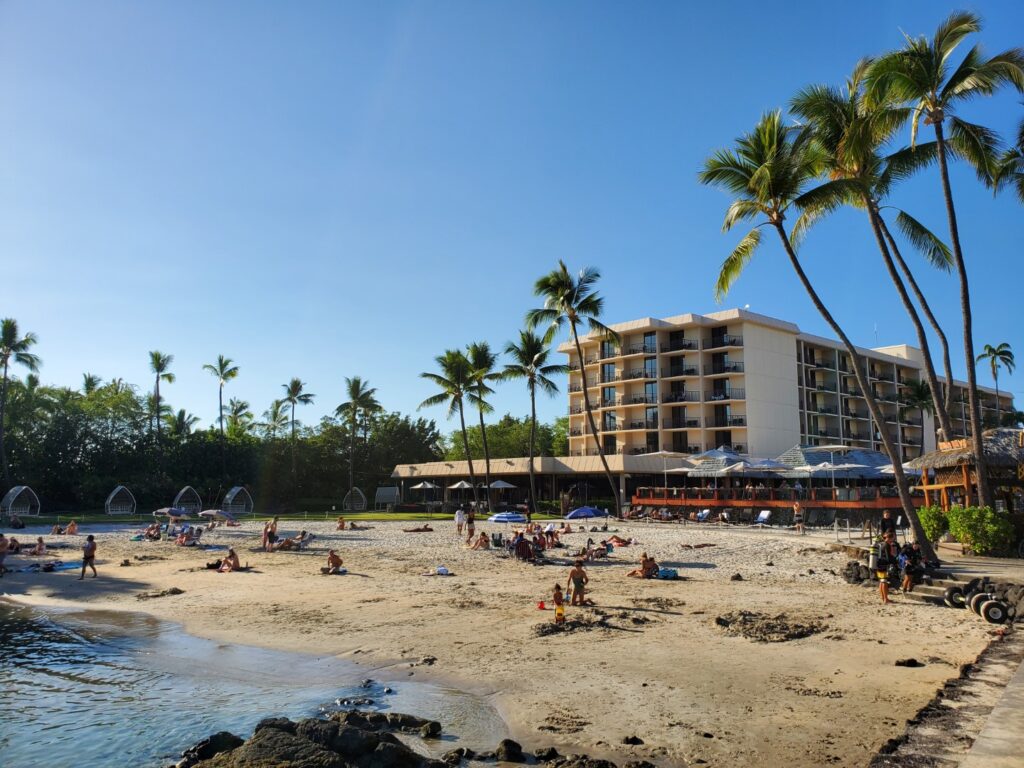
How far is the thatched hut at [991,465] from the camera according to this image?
21.9 meters

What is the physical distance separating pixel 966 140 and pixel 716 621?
1549cm

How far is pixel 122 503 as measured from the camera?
54.3 metres

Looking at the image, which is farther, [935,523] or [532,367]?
[532,367]

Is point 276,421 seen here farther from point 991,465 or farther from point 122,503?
point 991,465

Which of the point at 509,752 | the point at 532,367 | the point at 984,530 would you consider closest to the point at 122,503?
the point at 532,367

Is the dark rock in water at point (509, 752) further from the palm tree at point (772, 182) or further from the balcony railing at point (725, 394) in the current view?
the balcony railing at point (725, 394)

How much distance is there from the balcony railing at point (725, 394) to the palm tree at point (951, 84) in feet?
126

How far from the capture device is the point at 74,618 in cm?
1700

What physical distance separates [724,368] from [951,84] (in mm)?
41262

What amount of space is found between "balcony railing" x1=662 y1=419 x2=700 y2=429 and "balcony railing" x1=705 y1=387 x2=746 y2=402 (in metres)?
2.24

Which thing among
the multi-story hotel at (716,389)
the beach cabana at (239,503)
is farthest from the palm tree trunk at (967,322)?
the beach cabana at (239,503)

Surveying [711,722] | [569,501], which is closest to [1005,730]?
[711,722]

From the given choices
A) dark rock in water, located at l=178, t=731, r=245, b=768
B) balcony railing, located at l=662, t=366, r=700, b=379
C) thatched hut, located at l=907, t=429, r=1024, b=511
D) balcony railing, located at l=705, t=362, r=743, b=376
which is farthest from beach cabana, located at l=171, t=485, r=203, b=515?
dark rock in water, located at l=178, t=731, r=245, b=768

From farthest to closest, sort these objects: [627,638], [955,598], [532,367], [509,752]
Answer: [532,367] → [955,598] → [627,638] → [509,752]
